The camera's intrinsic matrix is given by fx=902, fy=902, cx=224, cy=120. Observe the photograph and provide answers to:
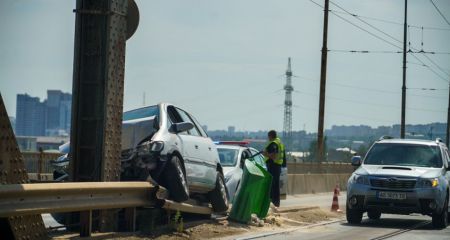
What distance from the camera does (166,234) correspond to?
13133 mm

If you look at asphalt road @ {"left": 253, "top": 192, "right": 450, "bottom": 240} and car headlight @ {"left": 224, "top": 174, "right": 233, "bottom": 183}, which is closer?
asphalt road @ {"left": 253, "top": 192, "right": 450, "bottom": 240}

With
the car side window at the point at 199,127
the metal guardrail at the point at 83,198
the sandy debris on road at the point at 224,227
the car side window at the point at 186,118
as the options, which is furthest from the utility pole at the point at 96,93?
the car side window at the point at 199,127

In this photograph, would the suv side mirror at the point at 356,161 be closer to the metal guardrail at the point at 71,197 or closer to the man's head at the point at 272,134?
the man's head at the point at 272,134

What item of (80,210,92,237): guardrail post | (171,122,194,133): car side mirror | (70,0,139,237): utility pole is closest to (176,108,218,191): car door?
(171,122,194,133): car side mirror

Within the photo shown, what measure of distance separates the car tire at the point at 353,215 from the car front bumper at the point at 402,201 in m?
0.20

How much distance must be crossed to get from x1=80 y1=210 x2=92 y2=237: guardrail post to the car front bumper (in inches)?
313

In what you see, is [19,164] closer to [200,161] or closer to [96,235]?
[96,235]

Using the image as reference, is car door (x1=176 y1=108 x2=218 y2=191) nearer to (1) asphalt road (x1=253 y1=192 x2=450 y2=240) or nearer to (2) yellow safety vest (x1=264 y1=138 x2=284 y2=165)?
(1) asphalt road (x1=253 y1=192 x2=450 y2=240)

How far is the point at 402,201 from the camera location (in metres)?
17.7

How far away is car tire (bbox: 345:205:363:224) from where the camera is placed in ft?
59.8

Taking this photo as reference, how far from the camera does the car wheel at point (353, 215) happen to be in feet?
59.8

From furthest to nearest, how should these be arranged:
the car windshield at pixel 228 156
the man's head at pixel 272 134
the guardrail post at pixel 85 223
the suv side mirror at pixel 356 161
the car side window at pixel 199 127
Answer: the car windshield at pixel 228 156 < the man's head at pixel 272 134 < the suv side mirror at pixel 356 161 < the car side window at pixel 199 127 < the guardrail post at pixel 85 223

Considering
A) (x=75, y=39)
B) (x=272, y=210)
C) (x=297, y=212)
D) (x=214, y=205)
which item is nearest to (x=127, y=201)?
(x=75, y=39)

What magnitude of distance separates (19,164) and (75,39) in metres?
2.90
